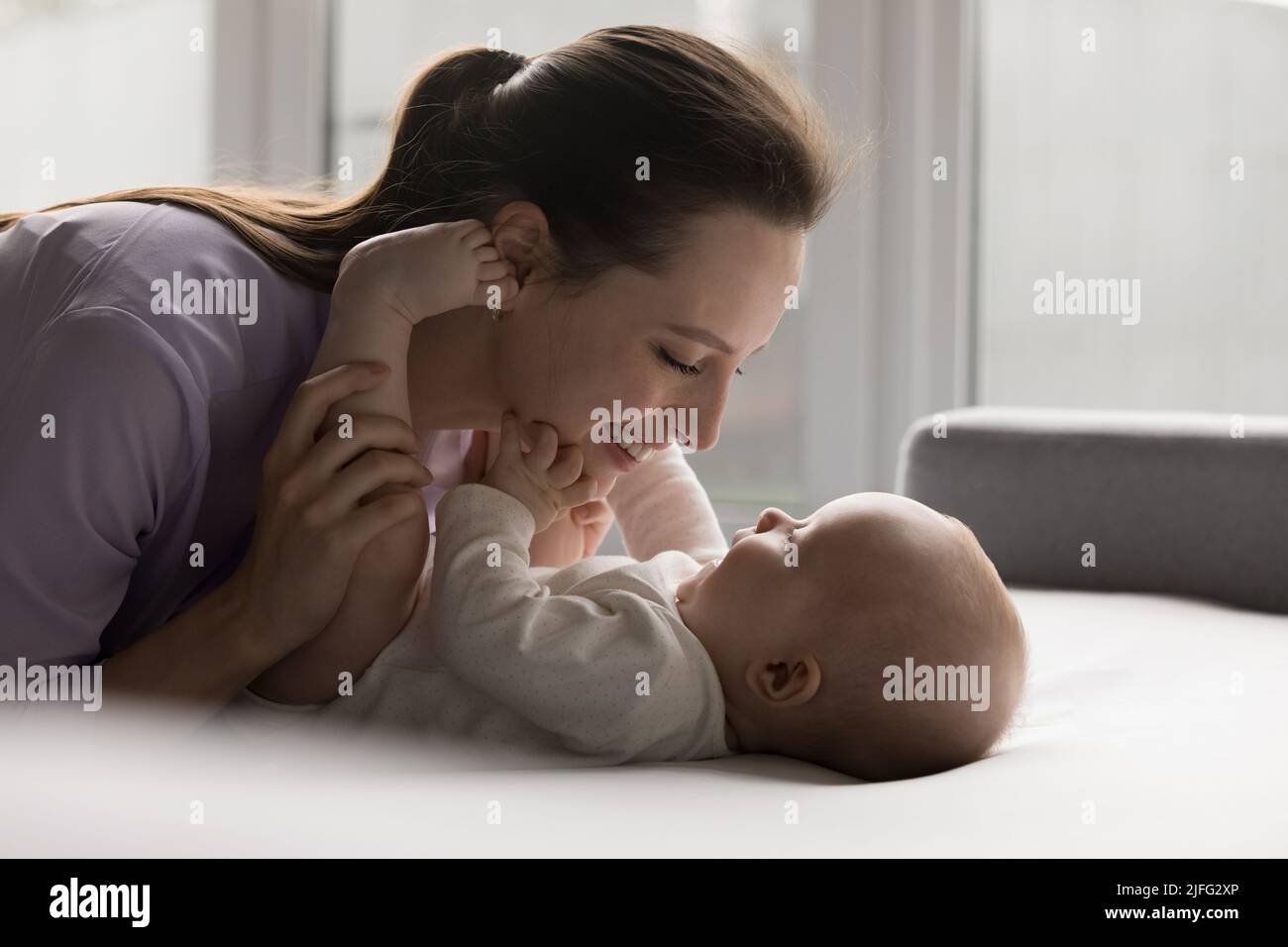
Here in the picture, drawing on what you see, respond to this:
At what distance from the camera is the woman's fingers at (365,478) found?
110 cm

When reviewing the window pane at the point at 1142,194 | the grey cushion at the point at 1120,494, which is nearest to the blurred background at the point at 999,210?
the window pane at the point at 1142,194

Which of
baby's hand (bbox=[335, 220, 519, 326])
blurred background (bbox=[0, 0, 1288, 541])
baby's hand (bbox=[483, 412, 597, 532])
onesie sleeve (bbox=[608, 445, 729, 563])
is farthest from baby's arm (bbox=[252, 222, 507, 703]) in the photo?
blurred background (bbox=[0, 0, 1288, 541])

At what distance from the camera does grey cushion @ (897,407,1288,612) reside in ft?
6.01

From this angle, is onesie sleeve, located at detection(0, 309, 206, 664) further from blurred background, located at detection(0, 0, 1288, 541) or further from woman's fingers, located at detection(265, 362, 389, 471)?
blurred background, located at detection(0, 0, 1288, 541)

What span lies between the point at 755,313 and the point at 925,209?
162 cm

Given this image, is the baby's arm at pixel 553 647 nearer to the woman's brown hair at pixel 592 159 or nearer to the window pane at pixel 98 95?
the woman's brown hair at pixel 592 159

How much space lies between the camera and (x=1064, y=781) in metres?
0.92

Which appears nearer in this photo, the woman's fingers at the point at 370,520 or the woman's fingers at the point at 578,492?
the woman's fingers at the point at 370,520

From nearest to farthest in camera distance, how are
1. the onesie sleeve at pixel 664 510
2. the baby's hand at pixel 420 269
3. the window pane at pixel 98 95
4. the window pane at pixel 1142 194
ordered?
1. the baby's hand at pixel 420 269
2. the onesie sleeve at pixel 664 510
3. the window pane at pixel 1142 194
4. the window pane at pixel 98 95

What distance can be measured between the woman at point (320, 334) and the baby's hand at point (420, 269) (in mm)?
12

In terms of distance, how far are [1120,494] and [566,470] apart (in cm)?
104

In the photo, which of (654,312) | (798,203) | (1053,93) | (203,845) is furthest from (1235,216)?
(203,845)

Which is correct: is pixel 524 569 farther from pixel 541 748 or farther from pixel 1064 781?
pixel 1064 781
